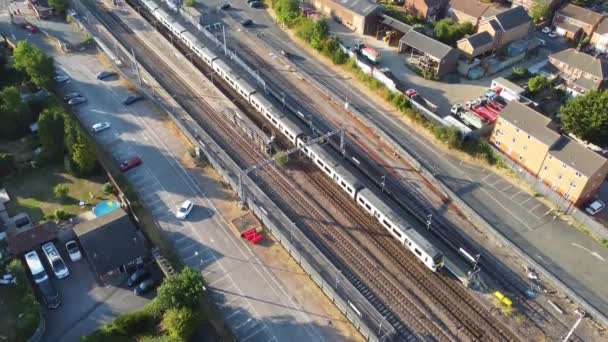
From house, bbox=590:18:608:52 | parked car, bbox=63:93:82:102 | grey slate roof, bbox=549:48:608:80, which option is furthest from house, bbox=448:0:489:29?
parked car, bbox=63:93:82:102

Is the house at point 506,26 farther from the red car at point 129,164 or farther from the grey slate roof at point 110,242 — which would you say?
the grey slate roof at point 110,242

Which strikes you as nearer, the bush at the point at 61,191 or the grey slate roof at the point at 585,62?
the bush at the point at 61,191

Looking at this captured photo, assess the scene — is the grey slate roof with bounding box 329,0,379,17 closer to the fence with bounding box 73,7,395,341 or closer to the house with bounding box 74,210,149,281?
the fence with bounding box 73,7,395,341

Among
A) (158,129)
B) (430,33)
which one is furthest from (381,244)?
(430,33)

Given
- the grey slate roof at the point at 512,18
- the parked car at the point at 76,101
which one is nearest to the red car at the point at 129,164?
the parked car at the point at 76,101

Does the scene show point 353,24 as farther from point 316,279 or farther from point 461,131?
point 316,279

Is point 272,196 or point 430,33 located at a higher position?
point 430,33
